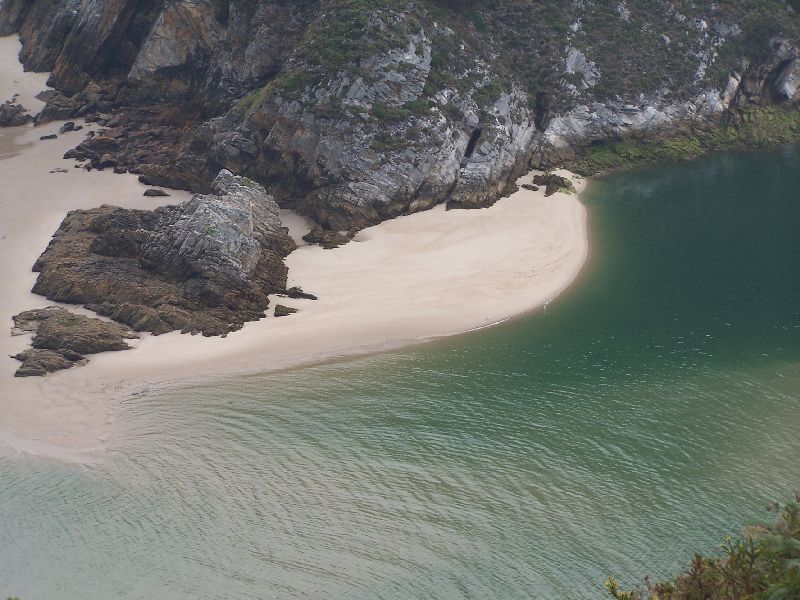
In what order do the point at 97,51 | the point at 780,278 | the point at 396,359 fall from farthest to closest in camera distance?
the point at 97,51 < the point at 780,278 < the point at 396,359

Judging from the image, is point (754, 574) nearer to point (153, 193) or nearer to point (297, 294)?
point (297, 294)

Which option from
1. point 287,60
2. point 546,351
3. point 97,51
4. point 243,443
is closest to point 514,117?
point 287,60

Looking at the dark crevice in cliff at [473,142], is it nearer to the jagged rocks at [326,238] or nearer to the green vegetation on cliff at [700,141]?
the green vegetation on cliff at [700,141]

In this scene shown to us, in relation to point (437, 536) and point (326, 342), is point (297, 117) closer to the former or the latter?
point (326, 342)

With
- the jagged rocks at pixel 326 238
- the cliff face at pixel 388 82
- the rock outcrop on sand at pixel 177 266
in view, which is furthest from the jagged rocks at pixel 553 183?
the rock outcrop on sand at pixel 177 266

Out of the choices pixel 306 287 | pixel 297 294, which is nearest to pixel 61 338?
pixel 297 294
